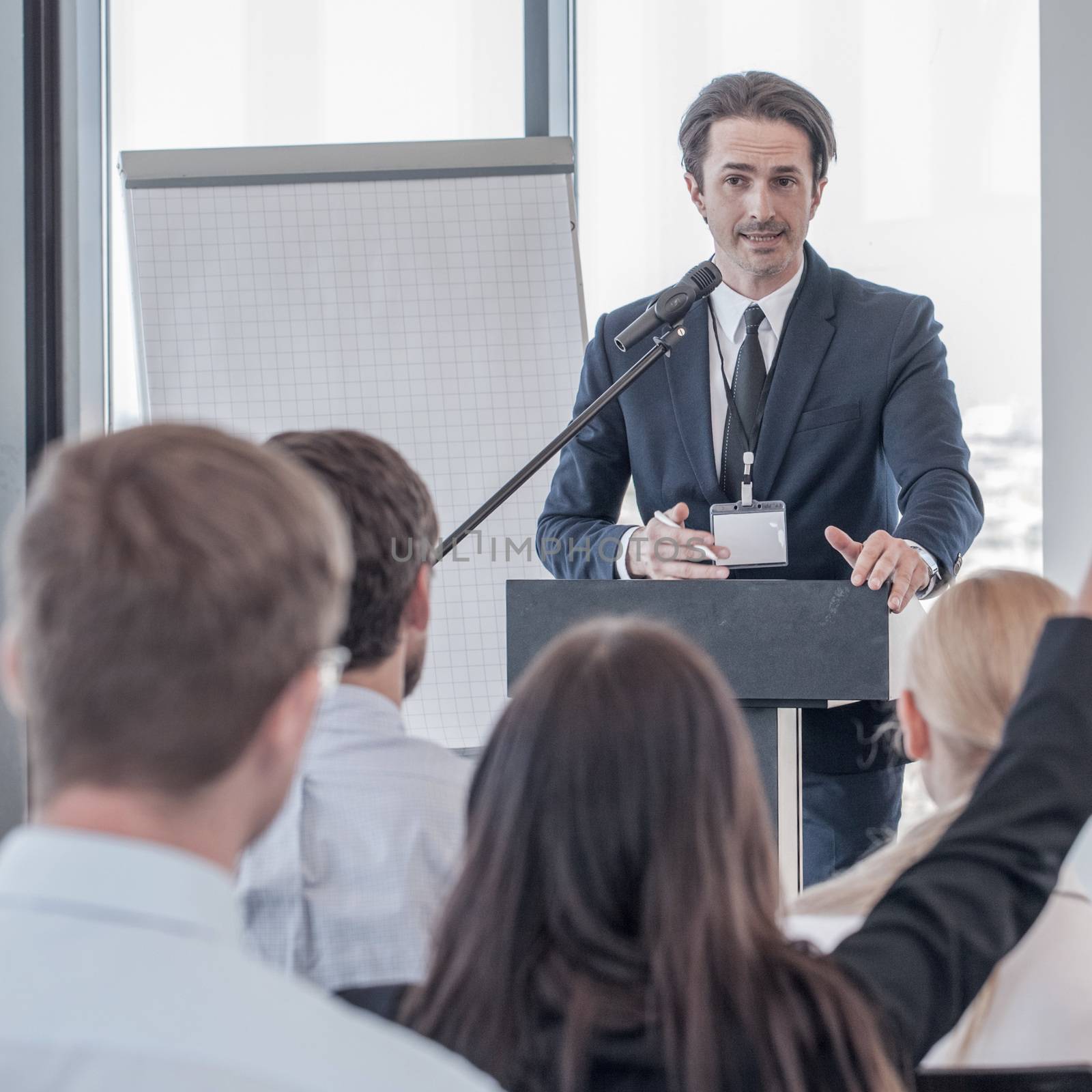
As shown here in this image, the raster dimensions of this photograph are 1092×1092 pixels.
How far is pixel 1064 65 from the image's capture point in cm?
307

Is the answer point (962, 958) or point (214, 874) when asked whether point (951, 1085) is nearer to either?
point (962, 958)

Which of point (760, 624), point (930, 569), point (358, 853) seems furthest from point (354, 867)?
point (930, 569)

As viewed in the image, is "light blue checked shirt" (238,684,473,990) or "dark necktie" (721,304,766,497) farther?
"dark necktie" (721,304,766,497)

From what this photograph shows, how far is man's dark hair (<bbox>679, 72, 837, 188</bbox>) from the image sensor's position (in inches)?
100

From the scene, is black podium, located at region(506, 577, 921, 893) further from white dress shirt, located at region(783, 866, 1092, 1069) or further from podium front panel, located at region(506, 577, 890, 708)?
white dress shirt, located at region(783, 866, 1092, 1069)

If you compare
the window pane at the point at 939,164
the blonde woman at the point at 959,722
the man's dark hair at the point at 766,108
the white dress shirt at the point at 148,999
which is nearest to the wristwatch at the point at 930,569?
the blonde woman at the point at 959,722

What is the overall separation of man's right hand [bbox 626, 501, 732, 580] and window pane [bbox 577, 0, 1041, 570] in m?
1.58

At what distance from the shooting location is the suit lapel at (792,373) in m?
2.46

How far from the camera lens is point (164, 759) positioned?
0.57 meters

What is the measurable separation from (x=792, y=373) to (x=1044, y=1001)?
1.59 meters

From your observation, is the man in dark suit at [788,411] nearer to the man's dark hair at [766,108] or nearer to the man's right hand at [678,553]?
the man's dark hair at [766,108]

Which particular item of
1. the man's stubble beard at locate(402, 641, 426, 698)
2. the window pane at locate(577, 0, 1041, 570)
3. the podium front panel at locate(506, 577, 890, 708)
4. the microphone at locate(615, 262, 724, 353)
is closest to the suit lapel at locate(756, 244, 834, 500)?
the microphone at locate(615, 262, 724, 353)

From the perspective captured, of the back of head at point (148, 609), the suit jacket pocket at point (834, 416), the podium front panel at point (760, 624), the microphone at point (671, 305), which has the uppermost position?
the microphone at point (671, 305)

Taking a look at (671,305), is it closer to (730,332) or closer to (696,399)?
(696,399)
